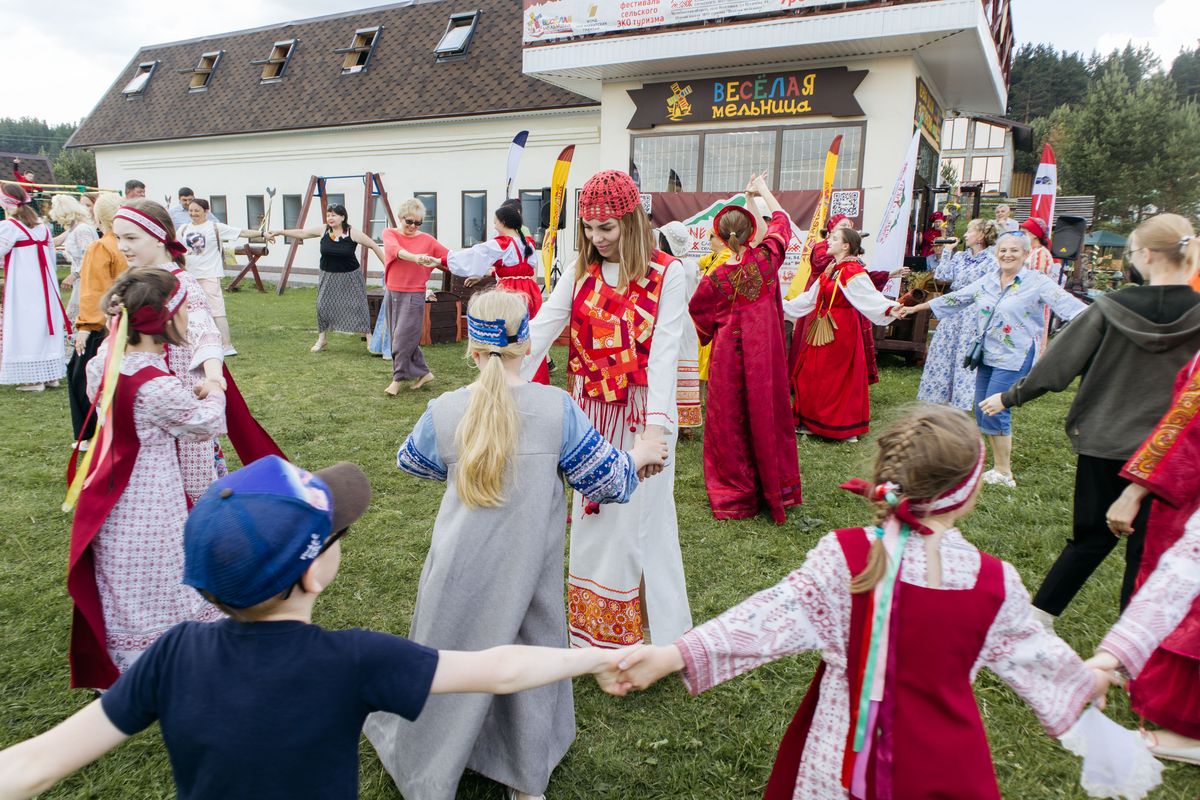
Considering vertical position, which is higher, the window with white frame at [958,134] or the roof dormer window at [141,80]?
the window with white frame at [958,134]

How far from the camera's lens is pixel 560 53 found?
1315 centimetres

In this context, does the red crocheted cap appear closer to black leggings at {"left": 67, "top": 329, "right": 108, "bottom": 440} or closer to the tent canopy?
black leggings at {"left": 67, "top": 329, "right": 108, "bottom": 440}

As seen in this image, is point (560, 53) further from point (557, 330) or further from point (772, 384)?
point (557, 330)

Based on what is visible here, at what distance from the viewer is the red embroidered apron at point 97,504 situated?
2.51 m

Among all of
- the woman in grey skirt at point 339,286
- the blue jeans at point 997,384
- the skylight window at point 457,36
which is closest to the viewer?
the blue jeans at point 997,384

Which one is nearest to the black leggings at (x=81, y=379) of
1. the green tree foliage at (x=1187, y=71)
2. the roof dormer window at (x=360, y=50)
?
the roof dormer window at (x=360, y=50)

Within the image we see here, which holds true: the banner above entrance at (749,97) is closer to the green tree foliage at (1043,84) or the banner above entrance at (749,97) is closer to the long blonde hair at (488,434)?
the long blonde hair at (488,434)

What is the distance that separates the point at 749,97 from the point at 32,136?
88.7 meters

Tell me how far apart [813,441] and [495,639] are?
514 cm

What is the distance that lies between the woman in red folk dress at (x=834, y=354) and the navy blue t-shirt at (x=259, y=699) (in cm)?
579

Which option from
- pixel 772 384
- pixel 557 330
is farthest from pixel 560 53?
pixel 557 330

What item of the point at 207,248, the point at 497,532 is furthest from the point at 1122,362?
the point at 207,248

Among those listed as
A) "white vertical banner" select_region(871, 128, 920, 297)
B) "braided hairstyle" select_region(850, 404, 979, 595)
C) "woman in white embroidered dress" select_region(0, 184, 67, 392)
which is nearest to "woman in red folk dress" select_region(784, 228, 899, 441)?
"white vertical banner" select_region(871, 128, 920, 297)

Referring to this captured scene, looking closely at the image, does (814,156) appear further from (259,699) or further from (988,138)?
(988,138)
